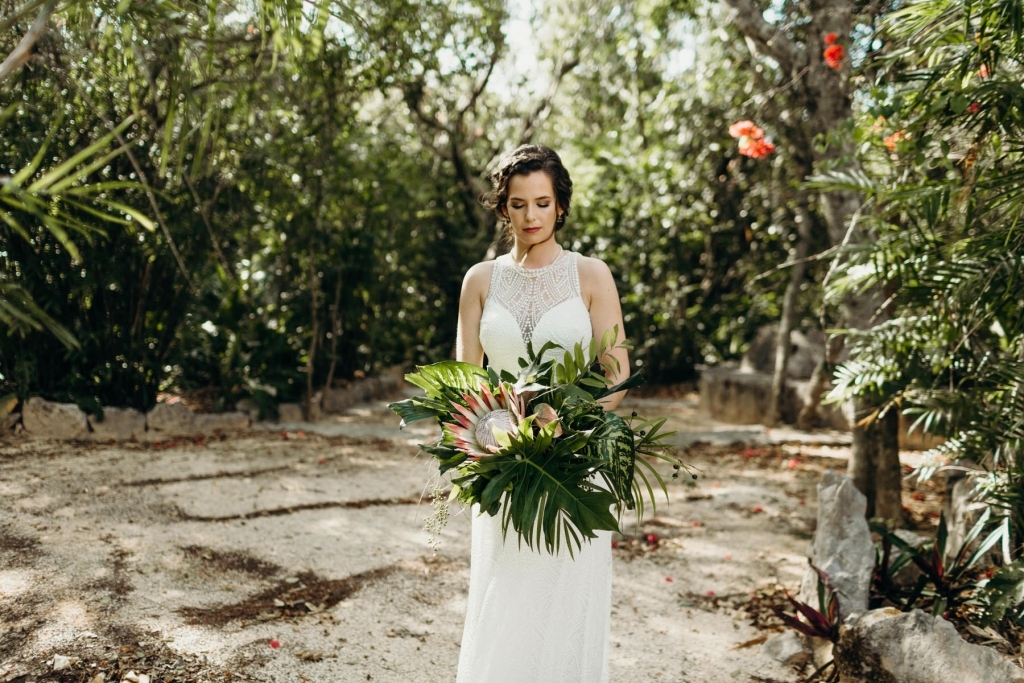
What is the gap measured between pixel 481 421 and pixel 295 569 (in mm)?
2374

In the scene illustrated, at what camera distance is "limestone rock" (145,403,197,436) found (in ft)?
22.4

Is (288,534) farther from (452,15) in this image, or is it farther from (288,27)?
(452,15)

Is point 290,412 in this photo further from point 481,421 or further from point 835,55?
point 481,421

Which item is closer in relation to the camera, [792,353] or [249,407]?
[249,407]

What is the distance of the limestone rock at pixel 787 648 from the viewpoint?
3.33 m

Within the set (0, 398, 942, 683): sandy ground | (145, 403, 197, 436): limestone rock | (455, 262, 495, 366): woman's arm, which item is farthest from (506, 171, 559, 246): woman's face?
(145, 403, 197, 436): limestone rock

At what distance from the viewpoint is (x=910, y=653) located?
284 cm

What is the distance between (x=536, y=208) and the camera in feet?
8.42

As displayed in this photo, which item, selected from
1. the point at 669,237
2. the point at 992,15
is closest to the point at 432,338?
the point at 669,237

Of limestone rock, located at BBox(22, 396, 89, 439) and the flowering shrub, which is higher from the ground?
the flowering shrub

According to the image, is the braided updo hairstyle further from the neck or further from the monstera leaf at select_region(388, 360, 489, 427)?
the monstera leaf at select_region(388, 360, 489, 427)

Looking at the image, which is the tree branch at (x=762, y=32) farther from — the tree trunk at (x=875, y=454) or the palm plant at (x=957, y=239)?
the palm plant at (x=957, y=239)

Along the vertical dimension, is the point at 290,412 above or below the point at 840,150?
below

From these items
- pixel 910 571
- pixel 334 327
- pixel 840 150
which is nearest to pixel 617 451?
pixel 910 571
